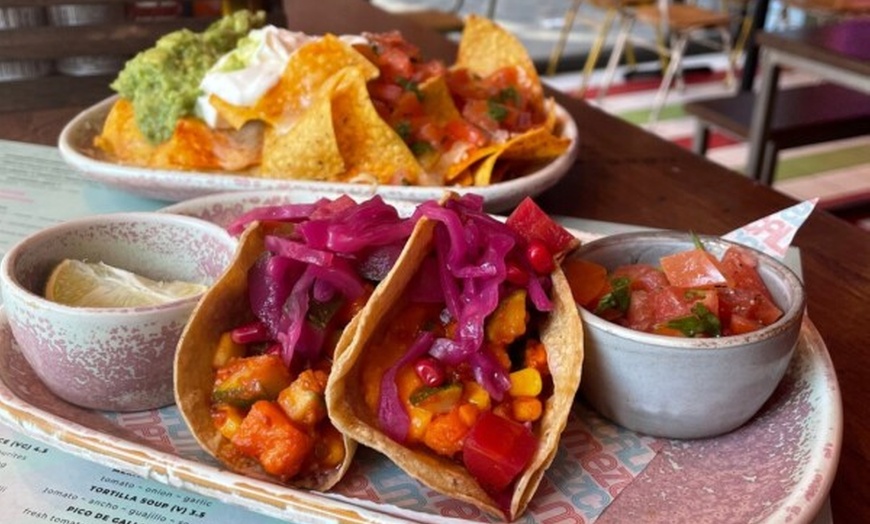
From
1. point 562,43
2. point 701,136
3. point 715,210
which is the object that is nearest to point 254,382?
point 715,210

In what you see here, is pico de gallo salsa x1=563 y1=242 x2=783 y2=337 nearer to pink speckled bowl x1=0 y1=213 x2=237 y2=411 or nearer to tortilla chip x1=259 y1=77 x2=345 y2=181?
pink speckled bowl x1=0 y1=213 x2=237 y2=411

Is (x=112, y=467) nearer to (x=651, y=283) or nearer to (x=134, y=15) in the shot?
(x=651, y=283)

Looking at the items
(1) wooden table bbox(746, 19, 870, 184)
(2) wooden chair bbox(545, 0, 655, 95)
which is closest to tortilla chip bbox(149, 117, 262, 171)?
(1) wooden table bbox(746, 19, 870, 184)

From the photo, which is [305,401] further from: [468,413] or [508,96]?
[508,96]

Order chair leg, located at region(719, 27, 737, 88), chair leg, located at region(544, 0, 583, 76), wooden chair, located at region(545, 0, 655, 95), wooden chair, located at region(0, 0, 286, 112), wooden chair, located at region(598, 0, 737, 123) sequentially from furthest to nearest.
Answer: chair leg, located at region(719, 27, 737, 88)
chair leg, located at region(544, 0, 583, 76)
wooden chair, located at region(545, 0, 655, 95)
wooden chair, located at region(598, 0, 737, 123)
wooden chair, located at region(0, 0, 286, 112)

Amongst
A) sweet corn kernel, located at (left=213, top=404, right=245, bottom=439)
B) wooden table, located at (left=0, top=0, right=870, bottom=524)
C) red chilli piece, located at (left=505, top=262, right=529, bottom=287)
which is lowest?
wooden table, located at (left=0, top=0, right=870, bottom=524)

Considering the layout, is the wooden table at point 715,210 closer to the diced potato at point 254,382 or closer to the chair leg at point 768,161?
the diced potato at point 254,382
